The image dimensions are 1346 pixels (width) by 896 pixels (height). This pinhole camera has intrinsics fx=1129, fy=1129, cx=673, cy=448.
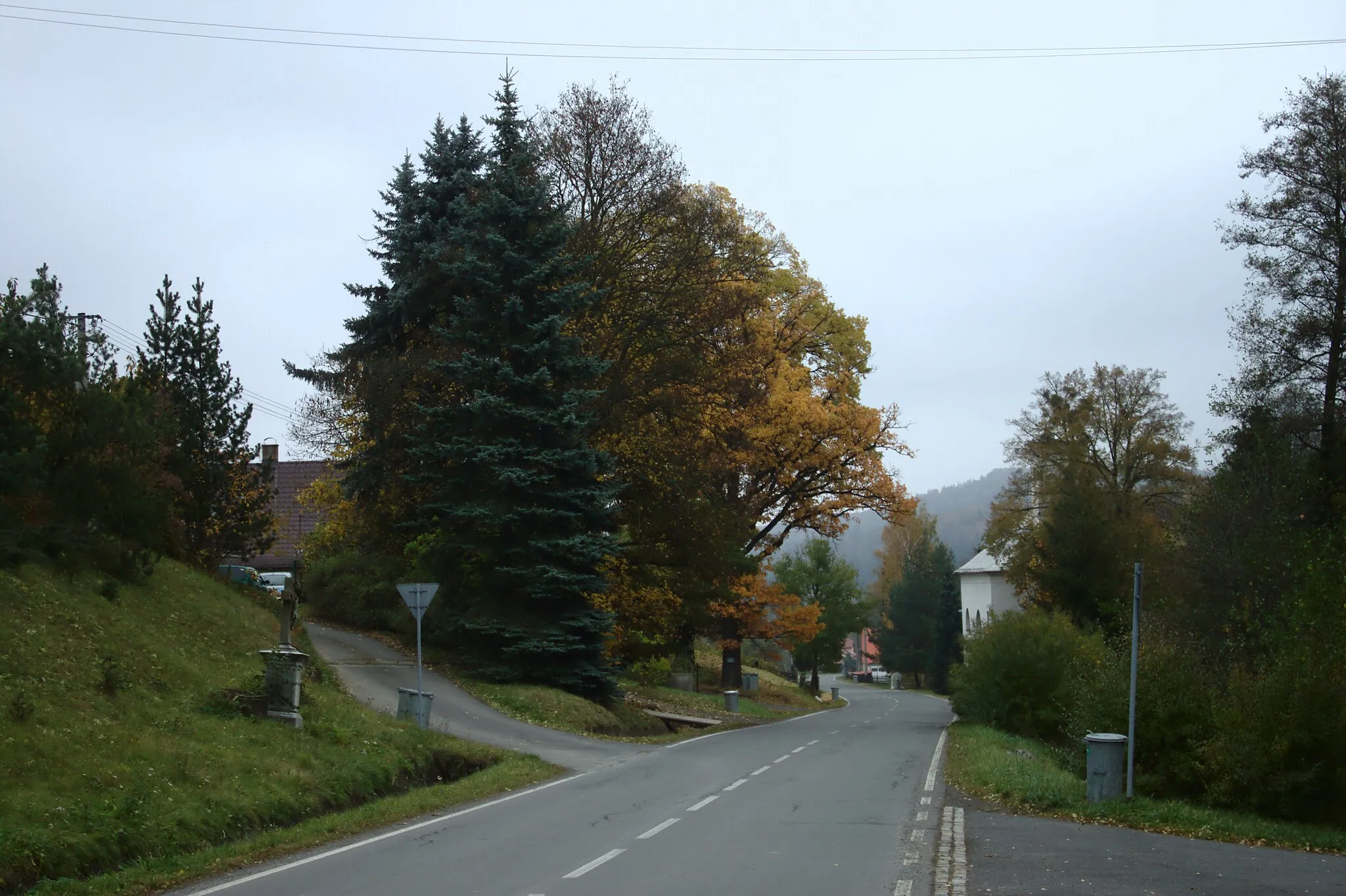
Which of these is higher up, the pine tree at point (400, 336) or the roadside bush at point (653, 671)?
the pine tree at point (400, 336)

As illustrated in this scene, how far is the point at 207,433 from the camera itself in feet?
87.8

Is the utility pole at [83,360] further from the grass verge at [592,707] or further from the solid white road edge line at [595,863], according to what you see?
the solid white road edge line at [595,863]

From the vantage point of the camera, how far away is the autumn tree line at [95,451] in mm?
17797

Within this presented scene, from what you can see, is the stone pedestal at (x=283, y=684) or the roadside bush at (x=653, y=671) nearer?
the stone pedestal at (x=283, y=684)

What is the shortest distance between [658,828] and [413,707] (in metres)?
8.73

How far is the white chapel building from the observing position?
76938mm

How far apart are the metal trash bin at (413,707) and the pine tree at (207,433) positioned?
8.71 meters

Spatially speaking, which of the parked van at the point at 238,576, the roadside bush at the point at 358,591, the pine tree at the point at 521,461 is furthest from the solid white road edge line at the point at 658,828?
the roadside bush at the point at 358,591

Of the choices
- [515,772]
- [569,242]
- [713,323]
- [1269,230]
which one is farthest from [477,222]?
[1269,230]

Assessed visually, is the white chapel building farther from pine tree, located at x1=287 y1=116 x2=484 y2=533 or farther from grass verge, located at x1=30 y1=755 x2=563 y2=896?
grass verge, located at x1=30 y1=755 x2=563 y2=896

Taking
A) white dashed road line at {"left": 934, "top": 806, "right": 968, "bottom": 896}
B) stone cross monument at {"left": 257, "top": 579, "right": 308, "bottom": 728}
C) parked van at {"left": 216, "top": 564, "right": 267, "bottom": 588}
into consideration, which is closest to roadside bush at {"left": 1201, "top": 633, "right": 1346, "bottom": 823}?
white dashed road line at {"left": 934, "top": 806, "right": 968, "bottom": 896}

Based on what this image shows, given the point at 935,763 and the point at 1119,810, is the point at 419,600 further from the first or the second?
the point at 1119,810

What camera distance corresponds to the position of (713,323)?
31.2 m

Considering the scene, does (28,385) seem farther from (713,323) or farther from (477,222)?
(713,323)
